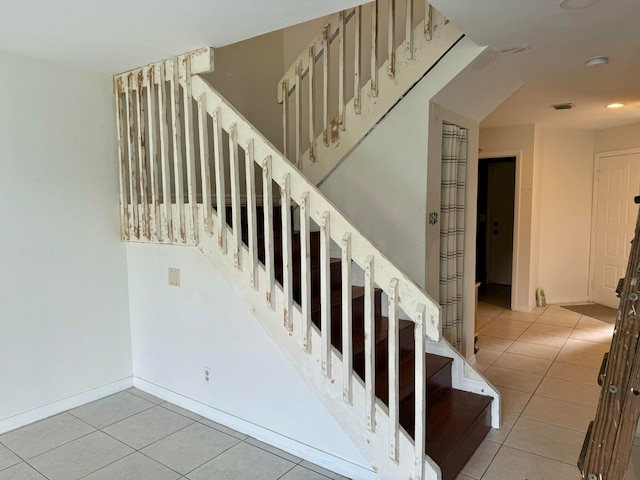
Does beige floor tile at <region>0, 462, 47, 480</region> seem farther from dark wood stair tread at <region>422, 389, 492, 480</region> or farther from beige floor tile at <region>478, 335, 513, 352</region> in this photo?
beige floor tile at <region>478, 335, 513, 352</region>

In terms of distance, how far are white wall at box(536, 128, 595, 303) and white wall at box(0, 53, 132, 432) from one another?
497cm

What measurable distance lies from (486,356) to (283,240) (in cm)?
259

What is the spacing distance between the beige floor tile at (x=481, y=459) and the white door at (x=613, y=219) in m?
4.01

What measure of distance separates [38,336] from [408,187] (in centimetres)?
257

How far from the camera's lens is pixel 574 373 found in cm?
356

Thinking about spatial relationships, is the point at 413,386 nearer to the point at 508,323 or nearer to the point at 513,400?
the point at 513,400

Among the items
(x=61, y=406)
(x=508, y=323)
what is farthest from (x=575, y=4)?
(x=508, y=323)

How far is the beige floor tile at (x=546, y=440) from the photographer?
8.03 ft

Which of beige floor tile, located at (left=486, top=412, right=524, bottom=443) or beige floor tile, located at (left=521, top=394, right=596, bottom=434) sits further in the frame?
beige floor tile, located at (left=521, top=394, right=596, bottom=434)

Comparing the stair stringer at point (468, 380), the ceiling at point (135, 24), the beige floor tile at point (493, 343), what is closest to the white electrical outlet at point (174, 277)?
the ceiling at point (135, 24)

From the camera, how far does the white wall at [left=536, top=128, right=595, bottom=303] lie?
18.6 feet

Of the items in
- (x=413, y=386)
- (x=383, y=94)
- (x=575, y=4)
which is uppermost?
(x=575, y=4)

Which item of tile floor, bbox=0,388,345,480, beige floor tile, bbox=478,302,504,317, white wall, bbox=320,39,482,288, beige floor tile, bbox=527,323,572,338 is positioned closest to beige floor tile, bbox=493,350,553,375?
beige floor tile, bbox=527,323,572,338

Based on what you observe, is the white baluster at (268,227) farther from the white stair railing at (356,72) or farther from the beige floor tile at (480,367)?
the beige floor tile at (480,367)
